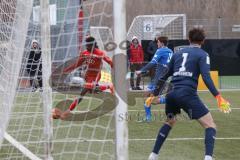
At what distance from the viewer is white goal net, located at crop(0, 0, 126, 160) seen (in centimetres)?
709

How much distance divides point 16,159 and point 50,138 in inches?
23.5

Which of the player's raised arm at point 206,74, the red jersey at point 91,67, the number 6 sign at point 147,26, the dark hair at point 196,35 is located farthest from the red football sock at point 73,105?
the number 6 sign at point 147,26

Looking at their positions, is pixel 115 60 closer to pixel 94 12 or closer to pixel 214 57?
pixel 94 12

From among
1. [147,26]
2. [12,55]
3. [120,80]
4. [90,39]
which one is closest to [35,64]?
[90,39]

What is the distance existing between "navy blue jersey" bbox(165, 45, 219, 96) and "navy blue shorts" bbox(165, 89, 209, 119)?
0.09m

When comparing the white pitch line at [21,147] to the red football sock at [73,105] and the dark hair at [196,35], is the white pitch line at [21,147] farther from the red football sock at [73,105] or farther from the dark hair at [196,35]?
the red football sock at [73,105]

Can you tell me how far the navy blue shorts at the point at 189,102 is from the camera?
822 cm

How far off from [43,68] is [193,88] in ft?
6.69

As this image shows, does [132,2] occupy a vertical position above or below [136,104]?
above

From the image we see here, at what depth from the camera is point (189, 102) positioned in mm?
8266

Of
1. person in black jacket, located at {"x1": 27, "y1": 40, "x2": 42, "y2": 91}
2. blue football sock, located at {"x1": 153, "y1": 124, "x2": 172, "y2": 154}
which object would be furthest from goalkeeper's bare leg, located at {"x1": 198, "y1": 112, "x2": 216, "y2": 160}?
person in black jacket, located at {"x1": 27, "y1": 40, "x2": 42, "y2": 91}

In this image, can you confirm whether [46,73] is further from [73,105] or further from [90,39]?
[73,105]

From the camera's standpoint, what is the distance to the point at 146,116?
1340cm

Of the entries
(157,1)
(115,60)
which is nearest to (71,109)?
(115,60)
